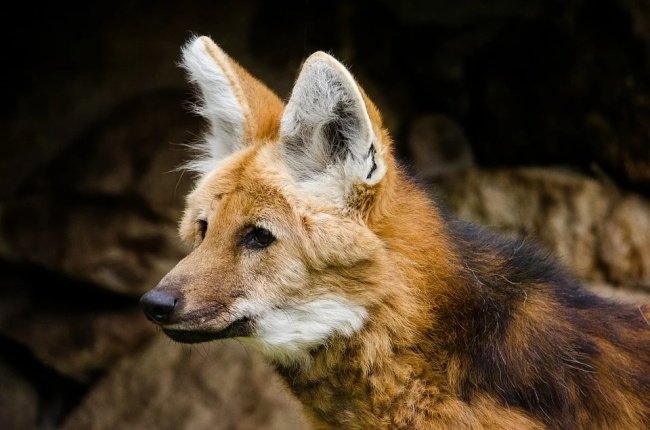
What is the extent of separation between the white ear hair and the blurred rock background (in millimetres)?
2111

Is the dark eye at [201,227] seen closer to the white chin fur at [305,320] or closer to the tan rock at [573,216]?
the white chin fur at [305,320]

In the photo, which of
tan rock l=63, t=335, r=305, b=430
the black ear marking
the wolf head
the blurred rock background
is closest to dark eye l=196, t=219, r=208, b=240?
the wolf head

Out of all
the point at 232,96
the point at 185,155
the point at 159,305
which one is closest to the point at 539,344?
the point at 159,305

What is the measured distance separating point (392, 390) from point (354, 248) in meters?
0.47

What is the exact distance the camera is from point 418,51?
19.0ft

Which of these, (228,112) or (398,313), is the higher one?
(228,112)

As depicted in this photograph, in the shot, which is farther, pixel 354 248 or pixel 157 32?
pixel 157 32

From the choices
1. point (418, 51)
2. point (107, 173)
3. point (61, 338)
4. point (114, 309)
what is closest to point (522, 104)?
point (418, 51)

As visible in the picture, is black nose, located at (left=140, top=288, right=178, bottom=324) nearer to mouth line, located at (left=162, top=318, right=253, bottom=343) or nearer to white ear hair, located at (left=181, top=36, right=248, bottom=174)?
mouth line, located at (left=162, top=318, right=253, bottom=343)

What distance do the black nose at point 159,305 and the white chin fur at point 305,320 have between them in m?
0.21

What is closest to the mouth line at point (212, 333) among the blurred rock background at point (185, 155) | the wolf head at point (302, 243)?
the wolf head at point (302, 243)

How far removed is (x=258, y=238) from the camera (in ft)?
8.75

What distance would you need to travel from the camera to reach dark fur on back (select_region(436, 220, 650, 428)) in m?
2.58

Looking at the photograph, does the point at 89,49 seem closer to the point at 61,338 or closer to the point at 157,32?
the point at 157,32
